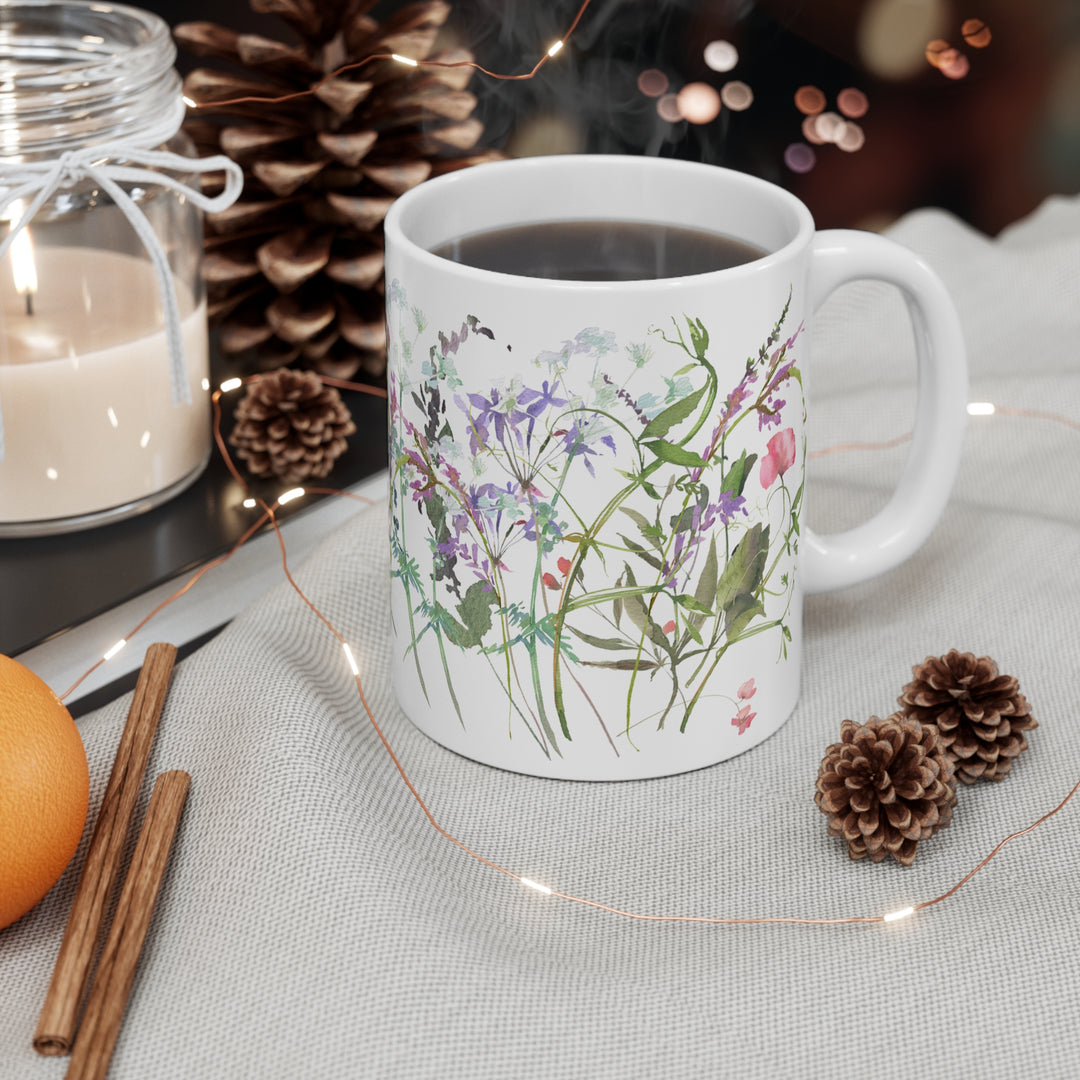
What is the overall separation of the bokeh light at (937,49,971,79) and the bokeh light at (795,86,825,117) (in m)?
0.12

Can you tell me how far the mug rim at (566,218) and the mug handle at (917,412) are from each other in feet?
0.08

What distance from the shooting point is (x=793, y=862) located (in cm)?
50

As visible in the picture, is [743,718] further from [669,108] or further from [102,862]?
[669,108]

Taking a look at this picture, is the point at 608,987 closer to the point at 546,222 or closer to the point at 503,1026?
the point at 503,1026

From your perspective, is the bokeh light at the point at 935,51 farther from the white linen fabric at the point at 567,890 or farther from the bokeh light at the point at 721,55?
the white linen fabric at the point at 567,890

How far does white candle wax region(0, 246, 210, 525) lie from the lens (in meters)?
0.67

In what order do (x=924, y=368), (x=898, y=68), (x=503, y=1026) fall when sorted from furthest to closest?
1. (x=898, y=68)
2. (x=924, y=368)
3. (x=503, y=1026)

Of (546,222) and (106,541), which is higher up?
(546,222)

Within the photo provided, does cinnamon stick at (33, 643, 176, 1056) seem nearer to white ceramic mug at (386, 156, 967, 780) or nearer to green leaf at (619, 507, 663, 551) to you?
white ceramic mug at (386, 156, 967, 780)

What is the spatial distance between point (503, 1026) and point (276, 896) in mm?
94

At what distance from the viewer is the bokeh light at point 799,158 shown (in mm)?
1132

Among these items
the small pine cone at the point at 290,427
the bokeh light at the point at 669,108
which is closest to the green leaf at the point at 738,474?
the small pine cone at the point at 290,427

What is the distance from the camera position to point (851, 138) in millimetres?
1166

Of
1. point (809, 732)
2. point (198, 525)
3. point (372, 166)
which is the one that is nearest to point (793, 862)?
point (809, 732)
